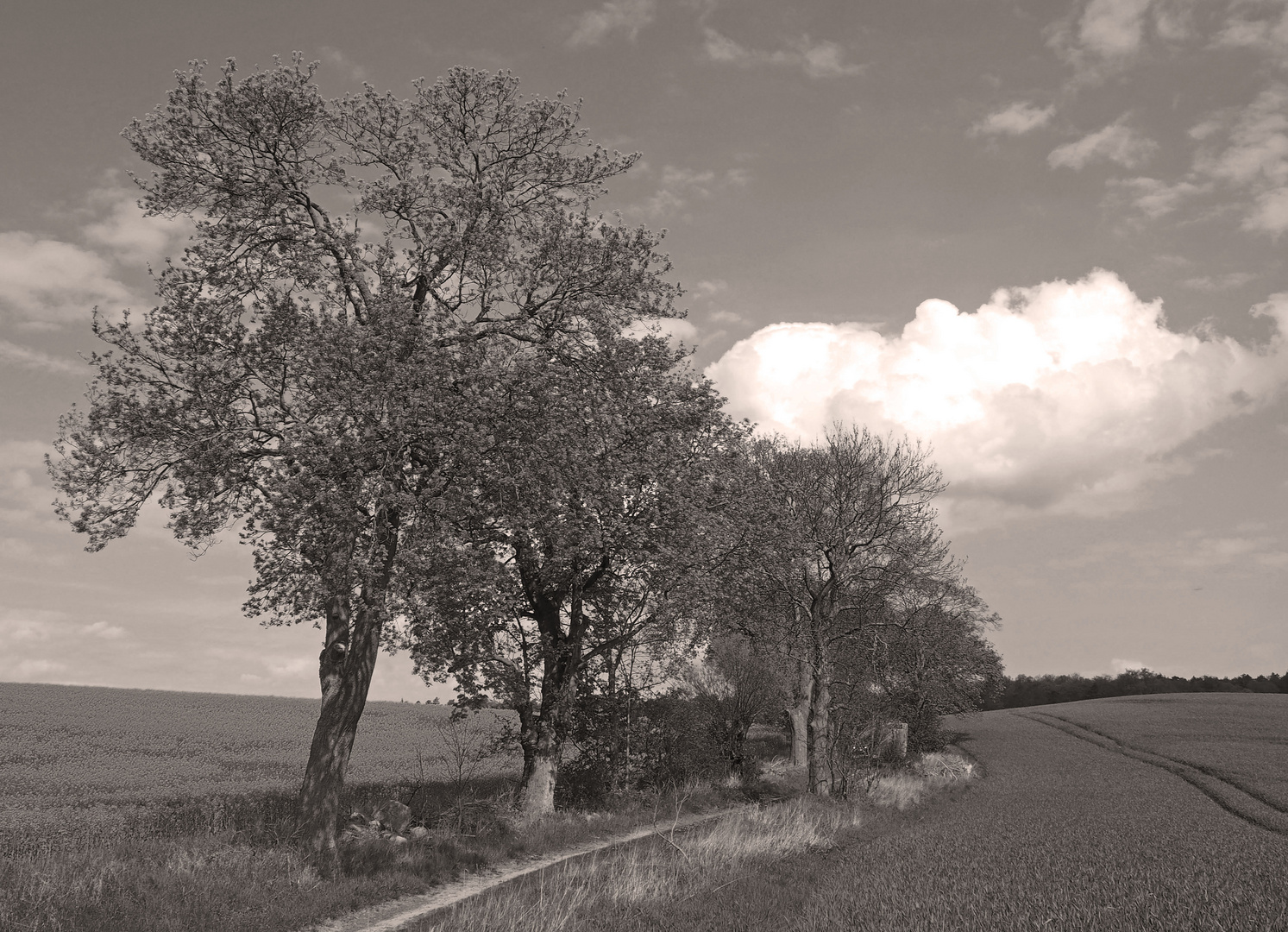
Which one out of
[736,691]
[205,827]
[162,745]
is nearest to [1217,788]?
[736,691]

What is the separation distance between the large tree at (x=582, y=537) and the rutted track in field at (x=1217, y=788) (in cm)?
2049

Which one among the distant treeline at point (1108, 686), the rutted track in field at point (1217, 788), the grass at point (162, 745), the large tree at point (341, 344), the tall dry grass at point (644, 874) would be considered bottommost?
the distant treeline at point (1108, 686)

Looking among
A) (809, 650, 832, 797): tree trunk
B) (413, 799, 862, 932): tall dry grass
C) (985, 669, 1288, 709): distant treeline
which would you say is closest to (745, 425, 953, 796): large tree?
(809, 650, 832, 797): tree trunk

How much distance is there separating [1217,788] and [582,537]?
35172 mm

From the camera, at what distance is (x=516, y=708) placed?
2473 centimetres

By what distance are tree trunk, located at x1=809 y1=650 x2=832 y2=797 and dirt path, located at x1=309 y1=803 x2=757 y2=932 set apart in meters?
8.85

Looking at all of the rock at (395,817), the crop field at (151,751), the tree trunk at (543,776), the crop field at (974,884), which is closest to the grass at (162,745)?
the crop field at (151,751)

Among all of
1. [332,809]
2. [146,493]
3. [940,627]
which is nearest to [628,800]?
[332,809]

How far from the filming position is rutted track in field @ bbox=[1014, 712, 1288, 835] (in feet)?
90.9

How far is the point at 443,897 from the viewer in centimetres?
1428

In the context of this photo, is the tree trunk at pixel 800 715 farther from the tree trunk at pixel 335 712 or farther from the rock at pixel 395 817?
the tree trunk at pixel 335 712

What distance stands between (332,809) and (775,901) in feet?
29.2

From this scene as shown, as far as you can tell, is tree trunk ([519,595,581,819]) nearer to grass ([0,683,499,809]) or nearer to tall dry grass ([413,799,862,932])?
tall dry grass ([413,799,862,932])

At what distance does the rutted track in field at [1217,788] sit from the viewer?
27692 millimetres
